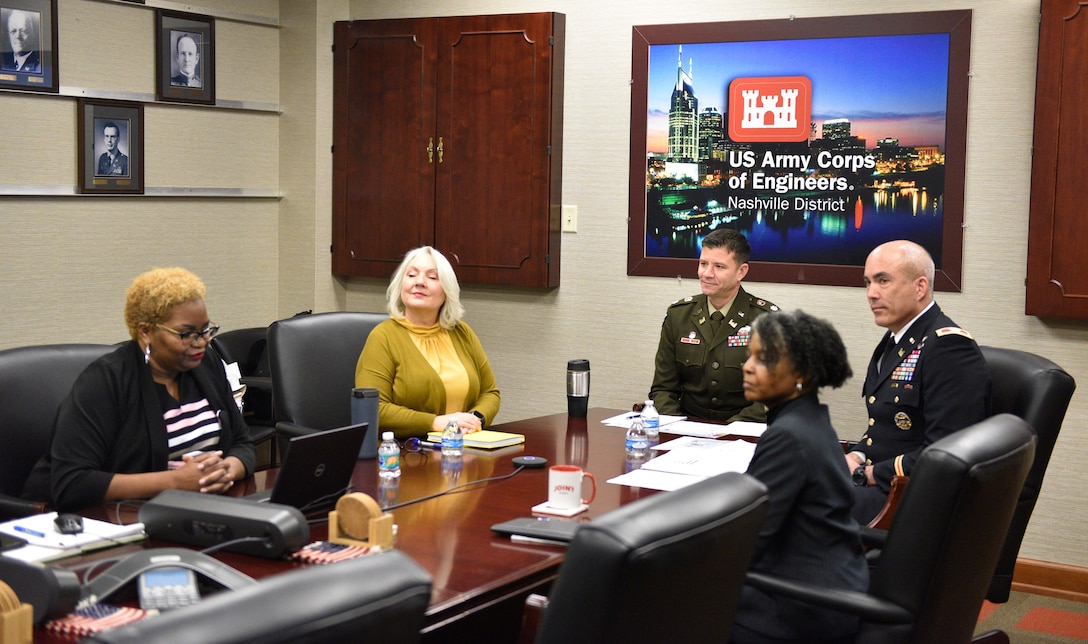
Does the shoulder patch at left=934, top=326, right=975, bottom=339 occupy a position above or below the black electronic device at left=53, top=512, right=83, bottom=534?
above

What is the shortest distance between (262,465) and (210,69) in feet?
6.40

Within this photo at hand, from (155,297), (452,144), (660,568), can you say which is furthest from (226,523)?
(452,144)

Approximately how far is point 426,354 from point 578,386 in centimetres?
54

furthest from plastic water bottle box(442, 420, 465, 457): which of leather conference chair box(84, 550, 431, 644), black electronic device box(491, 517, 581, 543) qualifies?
leather conference chair box(84, 550, 431, 644)

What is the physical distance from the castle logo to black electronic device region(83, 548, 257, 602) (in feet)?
11.7

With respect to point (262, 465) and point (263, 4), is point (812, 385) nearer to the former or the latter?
point (262, 465)

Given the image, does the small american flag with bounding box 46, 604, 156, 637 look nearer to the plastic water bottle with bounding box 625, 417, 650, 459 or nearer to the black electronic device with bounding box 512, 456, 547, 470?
the black electronic device with bounding box 512, 456, 547, 470

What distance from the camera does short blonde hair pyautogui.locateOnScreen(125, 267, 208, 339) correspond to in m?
2.74

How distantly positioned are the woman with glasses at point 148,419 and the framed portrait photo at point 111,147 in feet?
8.07

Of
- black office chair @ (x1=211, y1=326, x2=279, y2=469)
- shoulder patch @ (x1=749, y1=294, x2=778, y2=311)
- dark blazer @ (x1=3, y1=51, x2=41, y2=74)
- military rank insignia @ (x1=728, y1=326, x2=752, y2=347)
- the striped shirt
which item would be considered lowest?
black office chair @ (x1=211, y1=326, x2=279, y2=469)

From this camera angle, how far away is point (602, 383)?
5.33 m

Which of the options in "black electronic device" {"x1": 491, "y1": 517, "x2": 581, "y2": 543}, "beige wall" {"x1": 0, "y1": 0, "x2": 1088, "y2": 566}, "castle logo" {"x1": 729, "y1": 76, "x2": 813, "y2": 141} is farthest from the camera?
"castle logo" {"x1": 729, "y1": 76, "x2": 813, "y2": 141}

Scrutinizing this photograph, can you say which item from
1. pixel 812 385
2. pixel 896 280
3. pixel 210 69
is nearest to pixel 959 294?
pixel 896 280

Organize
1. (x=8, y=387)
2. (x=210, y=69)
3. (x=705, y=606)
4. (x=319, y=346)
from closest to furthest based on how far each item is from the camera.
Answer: (x=705, y=606) < (x=8, y=387) < (x=319, y=346) < (x=210, y=69)
